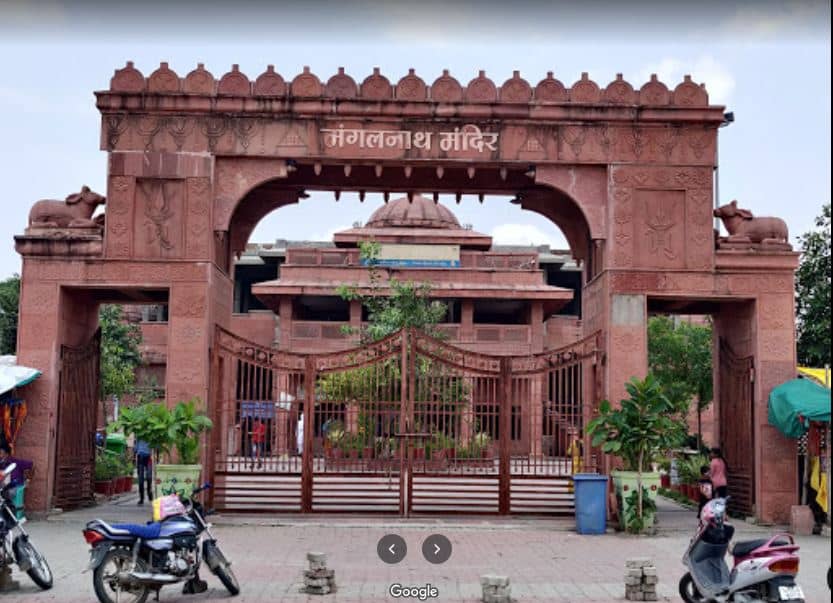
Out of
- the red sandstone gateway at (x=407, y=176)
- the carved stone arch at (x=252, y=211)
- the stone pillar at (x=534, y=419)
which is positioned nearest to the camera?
the red sandstone gateway at (x=407, y=176)

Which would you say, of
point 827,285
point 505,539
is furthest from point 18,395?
point 827,285

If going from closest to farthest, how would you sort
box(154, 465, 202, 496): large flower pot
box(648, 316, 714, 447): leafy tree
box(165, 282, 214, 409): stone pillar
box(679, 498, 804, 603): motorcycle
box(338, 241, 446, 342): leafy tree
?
box(679, 498, 804, 603): motorcycle, box(154, 465, 202, 496): large flower pot, box(165, 282, 214, 409): stone pillar, box(338, 241, 446, 342): leafy tree, box(648, 316, 714, 447): leafy tree

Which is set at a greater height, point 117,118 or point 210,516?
point 117,118

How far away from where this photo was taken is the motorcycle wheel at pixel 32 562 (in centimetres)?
987

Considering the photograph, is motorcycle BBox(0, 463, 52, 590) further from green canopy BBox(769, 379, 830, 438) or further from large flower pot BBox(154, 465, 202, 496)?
green canopy BBox(769, 379, 830, 438)

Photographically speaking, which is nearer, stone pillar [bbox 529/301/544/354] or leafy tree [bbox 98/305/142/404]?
leafy tree [bbox 98/305/142/404]

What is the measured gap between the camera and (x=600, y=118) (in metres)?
16.2

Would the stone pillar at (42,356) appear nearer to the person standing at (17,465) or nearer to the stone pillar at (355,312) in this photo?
the person standing at (17,465)

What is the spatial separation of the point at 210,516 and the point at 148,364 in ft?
78.1

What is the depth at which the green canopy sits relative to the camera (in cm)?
1461

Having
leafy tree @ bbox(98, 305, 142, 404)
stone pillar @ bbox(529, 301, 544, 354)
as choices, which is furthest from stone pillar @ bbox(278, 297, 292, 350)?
stone pillar @ bbox(529, 301, 544, 354)

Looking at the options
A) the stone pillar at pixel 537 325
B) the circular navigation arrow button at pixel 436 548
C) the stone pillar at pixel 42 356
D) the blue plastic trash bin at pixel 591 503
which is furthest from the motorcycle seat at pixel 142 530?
the stone pillar at pixel 537 325

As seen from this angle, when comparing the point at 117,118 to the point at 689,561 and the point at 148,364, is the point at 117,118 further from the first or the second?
the point at 148,364

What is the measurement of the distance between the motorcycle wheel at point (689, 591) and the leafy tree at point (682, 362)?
21359 millimetres
